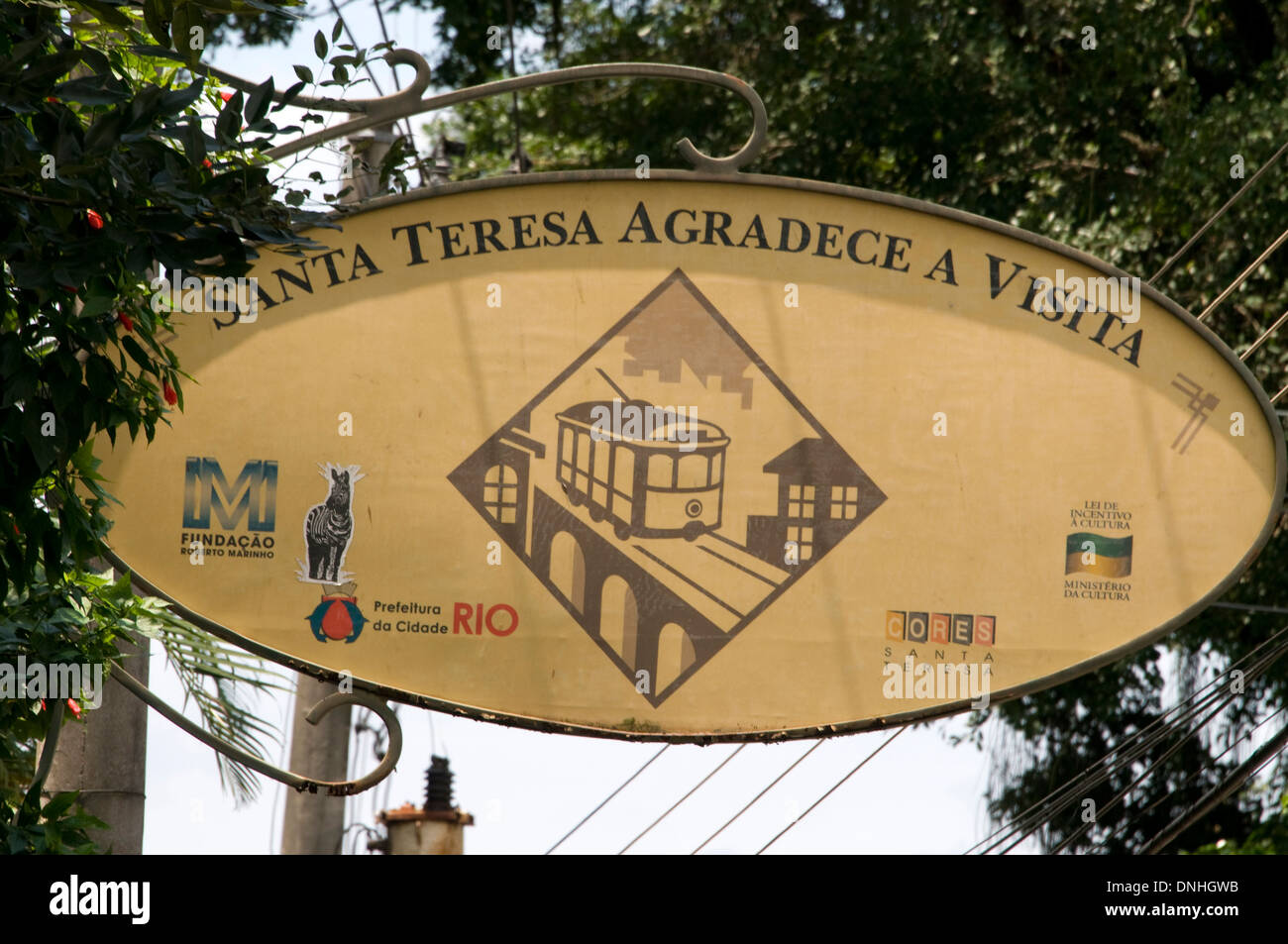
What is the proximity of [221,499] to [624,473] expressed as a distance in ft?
4.10

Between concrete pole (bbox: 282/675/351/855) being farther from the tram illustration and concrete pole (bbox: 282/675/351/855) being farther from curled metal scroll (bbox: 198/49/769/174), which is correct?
curled metal scroll (bbox: 198/49/769/174)

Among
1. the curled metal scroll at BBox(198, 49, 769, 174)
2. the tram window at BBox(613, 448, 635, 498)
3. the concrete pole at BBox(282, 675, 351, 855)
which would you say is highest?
the curled metal scroll at BBox(198, 49, 769, 174)

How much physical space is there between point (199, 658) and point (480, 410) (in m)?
1.96

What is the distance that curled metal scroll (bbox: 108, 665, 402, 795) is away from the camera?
4441 millimetres


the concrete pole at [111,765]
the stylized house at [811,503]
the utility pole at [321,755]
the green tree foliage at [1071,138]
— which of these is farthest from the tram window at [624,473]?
the green tree foliage at [1071,138]

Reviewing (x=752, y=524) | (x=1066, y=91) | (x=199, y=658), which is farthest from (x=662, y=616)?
(x=1066, y=91)

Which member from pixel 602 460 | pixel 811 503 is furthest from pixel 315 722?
pixel 811 503

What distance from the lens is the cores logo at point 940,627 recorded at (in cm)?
469

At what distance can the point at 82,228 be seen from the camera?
3.40 metres

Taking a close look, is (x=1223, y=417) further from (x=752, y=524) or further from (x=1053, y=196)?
Answer: (x=1053, y=196)

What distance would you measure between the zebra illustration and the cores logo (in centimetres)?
172

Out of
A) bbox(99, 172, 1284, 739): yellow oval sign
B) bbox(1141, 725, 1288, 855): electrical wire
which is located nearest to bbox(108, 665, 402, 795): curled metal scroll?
bbox(99, 172, 1284, 739): yellow oval sign

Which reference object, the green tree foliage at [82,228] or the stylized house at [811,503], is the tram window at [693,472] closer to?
the stylized house at [811,503]

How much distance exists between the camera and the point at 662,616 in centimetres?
464
